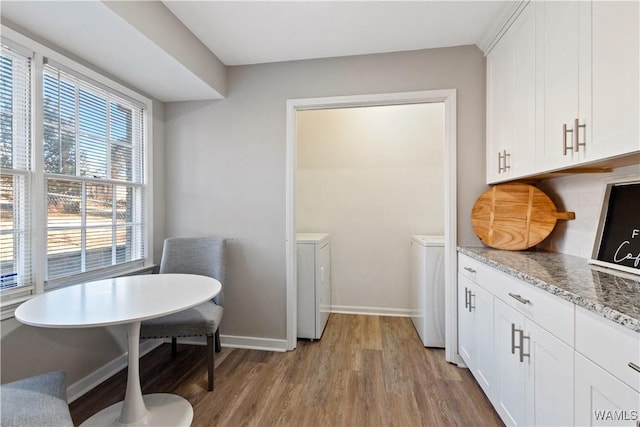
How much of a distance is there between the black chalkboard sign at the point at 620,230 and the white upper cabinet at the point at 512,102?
0.39 meters

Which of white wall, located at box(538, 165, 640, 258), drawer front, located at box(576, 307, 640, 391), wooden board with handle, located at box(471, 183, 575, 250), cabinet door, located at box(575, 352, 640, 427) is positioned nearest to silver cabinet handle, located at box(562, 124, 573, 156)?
white wall, located at box(538, 165, 640, 258)

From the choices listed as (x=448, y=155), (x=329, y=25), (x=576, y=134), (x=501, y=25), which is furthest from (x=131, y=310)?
(x=501, y=25)

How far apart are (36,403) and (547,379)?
1.99m

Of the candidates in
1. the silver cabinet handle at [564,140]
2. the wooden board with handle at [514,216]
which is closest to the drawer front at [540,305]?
the wooden board with handle at [514,216]

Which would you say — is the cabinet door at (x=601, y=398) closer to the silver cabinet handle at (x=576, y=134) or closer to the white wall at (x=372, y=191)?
the silver cabinet handle at (x=576, y=134)

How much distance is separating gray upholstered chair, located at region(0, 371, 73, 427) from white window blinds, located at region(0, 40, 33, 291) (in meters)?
0.66

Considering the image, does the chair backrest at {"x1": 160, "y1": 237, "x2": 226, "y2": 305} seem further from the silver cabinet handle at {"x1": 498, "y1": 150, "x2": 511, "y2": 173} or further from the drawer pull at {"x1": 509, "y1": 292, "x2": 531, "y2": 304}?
the silver cabinet handle at {"x1": 498, "y1": 150, "x2": 511, "y2": 173}

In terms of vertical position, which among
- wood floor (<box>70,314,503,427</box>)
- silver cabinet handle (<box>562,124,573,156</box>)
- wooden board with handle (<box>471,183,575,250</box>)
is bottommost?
wood floor (<box>70,314,503,427</box>)

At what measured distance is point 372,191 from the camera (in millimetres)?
3289

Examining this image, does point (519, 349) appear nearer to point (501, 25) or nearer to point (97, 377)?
point (501, 25)

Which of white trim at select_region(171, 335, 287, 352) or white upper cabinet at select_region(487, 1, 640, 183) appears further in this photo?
white trim at select_region(171, 335, 287, 352)

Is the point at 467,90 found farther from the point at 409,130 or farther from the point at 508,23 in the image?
the point at 409,130

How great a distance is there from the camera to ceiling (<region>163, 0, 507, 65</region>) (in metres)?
1.77

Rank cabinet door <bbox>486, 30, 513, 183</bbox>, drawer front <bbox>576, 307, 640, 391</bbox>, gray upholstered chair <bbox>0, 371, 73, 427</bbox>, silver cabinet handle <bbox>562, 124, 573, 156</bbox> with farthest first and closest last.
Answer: cabinet door <bbox>486, 30, 513, 183</bbox>, silver cabinet handle <bbox>562, 124, 573, 156</bbox>, gray upholstered chair <bbox>0, 371, 73, 427</bbox>, drawer front <bbox>576, 307, 640, 391</bbox>
